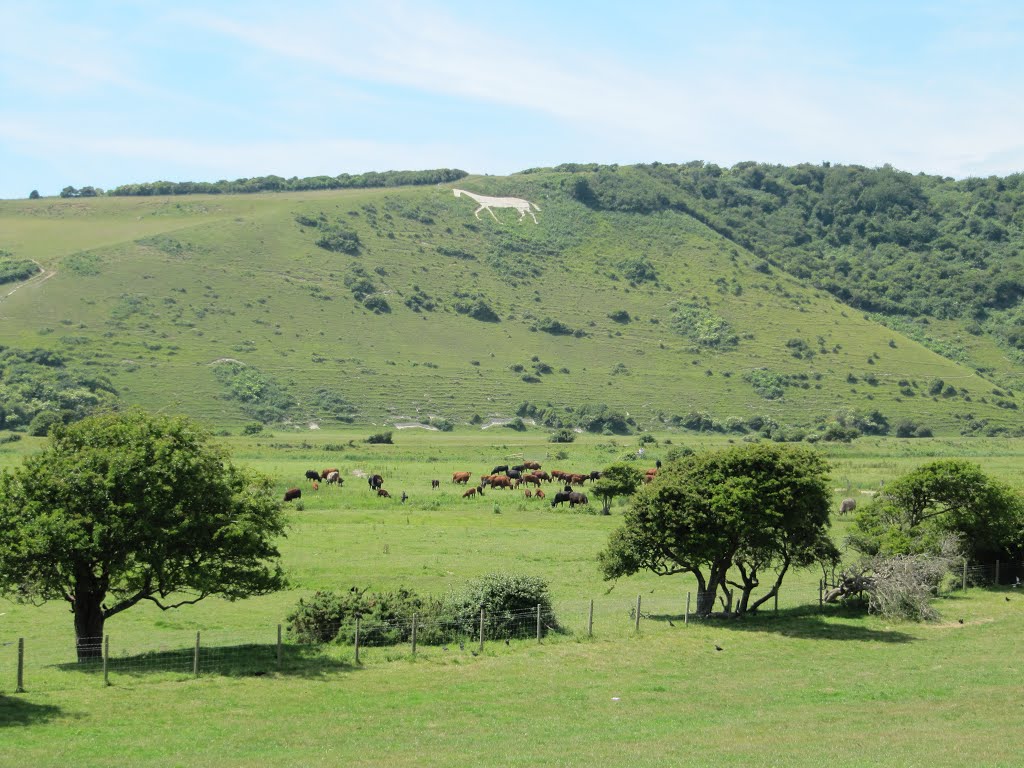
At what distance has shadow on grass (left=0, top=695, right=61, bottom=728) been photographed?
68.0ft

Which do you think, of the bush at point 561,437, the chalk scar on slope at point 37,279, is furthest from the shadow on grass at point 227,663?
the chalk scar on slope at point 37,279

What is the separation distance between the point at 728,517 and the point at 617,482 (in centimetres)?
2983

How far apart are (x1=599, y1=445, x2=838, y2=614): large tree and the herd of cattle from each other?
93.9 ft

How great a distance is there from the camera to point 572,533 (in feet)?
175

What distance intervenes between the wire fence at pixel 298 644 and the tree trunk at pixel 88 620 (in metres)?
0.05

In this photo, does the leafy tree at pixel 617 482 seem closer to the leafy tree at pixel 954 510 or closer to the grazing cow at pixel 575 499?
the grazing cow at pixel 575 499

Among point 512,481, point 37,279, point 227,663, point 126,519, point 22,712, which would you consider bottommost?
point 512,481

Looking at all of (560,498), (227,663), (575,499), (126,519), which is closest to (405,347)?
(560,498)

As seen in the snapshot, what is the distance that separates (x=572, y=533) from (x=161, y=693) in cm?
3155

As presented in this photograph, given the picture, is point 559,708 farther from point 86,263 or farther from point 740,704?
point 86,263

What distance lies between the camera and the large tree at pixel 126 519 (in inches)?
1029

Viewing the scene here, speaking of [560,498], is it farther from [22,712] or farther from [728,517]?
[22,712]

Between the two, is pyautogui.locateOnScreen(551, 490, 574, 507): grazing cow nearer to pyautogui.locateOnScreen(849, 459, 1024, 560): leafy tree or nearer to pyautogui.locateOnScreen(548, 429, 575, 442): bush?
pyautogui.locateOnScreen(849, 459, 1024, 560): leafy tree

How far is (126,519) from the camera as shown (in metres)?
26.5
